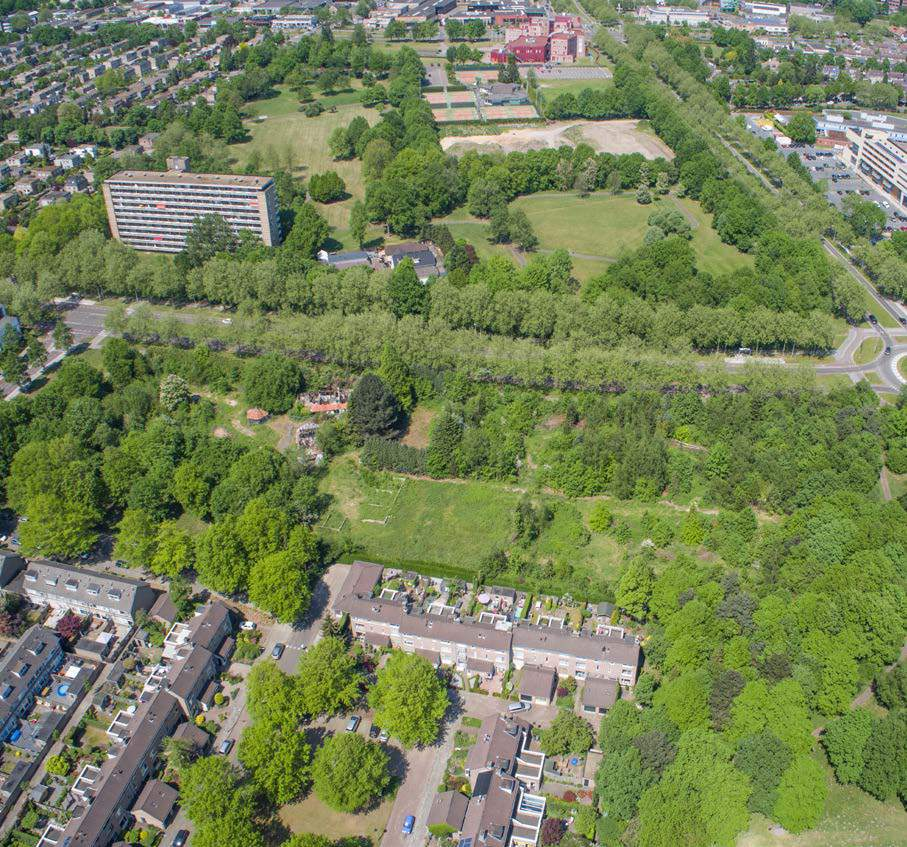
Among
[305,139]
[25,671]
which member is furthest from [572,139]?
[25,671]

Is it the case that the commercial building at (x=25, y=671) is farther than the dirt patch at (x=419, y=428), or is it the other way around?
the dirt patch at (x=419, y=428)

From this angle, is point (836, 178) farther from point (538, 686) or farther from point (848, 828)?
point (848, 828)

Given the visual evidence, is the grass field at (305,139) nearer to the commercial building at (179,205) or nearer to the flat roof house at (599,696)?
the commercial building at (179,205)

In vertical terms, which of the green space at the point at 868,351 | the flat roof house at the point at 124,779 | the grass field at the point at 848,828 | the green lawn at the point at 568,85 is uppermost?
the green lawn at the point at 568,85

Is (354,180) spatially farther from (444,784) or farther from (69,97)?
(444,784)

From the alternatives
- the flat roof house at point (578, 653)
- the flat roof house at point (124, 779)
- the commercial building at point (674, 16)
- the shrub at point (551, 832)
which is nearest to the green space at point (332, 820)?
the flat roof house at point (124, 779)

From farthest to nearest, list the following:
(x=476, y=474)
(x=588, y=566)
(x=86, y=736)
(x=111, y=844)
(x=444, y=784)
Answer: (x=476, y=474), (x=588, y=566), (x=86, y=736), (x=444, y=784), (x=111, y=844)

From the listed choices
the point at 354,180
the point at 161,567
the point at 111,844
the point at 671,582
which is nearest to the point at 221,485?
the point at 161,567

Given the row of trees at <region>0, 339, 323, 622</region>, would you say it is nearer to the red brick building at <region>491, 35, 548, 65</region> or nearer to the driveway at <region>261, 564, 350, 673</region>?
the driveway at <region>261, 564, 350, 673</region>
